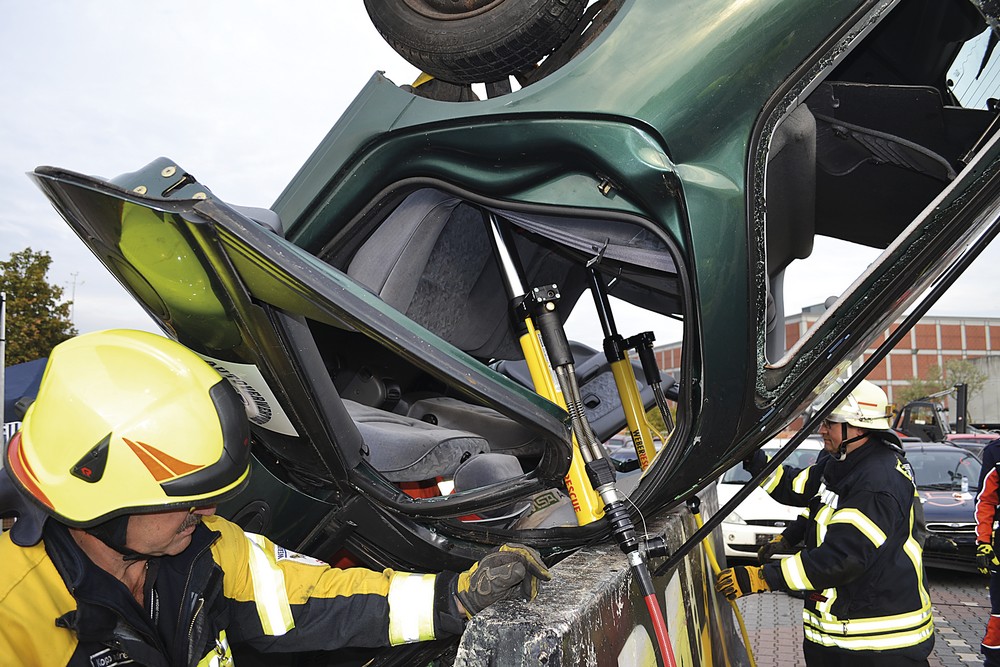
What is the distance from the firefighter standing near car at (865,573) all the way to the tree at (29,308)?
1691cm

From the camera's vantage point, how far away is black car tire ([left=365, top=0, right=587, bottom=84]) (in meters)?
2.37

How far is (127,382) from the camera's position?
1.56m

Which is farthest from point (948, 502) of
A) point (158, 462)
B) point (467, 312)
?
point (158, 462)

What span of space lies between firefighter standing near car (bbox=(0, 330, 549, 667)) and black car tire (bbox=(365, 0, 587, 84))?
51.0 inches

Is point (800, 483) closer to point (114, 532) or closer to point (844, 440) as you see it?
point (844, 440)

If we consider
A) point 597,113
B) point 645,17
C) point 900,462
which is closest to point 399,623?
point 597,113

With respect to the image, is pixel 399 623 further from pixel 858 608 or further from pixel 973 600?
pixel 973 600

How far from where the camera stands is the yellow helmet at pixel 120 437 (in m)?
1.49

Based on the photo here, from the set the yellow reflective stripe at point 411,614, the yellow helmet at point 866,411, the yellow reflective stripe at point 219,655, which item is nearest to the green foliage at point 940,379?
the yellow helmet at point 866,411

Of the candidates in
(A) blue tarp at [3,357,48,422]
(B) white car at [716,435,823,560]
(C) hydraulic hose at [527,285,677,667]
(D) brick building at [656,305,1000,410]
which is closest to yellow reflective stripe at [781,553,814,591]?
(C) hydraulic hose at [527,285,677,667]

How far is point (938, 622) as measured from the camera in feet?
20.9

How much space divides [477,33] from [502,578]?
157 centimetres

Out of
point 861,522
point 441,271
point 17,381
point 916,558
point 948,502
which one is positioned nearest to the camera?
point 441,271

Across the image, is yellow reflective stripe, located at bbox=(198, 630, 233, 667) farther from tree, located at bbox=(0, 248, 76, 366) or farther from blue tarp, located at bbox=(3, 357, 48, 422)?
tree, located at bbox=(0, 248, 76, 366)
